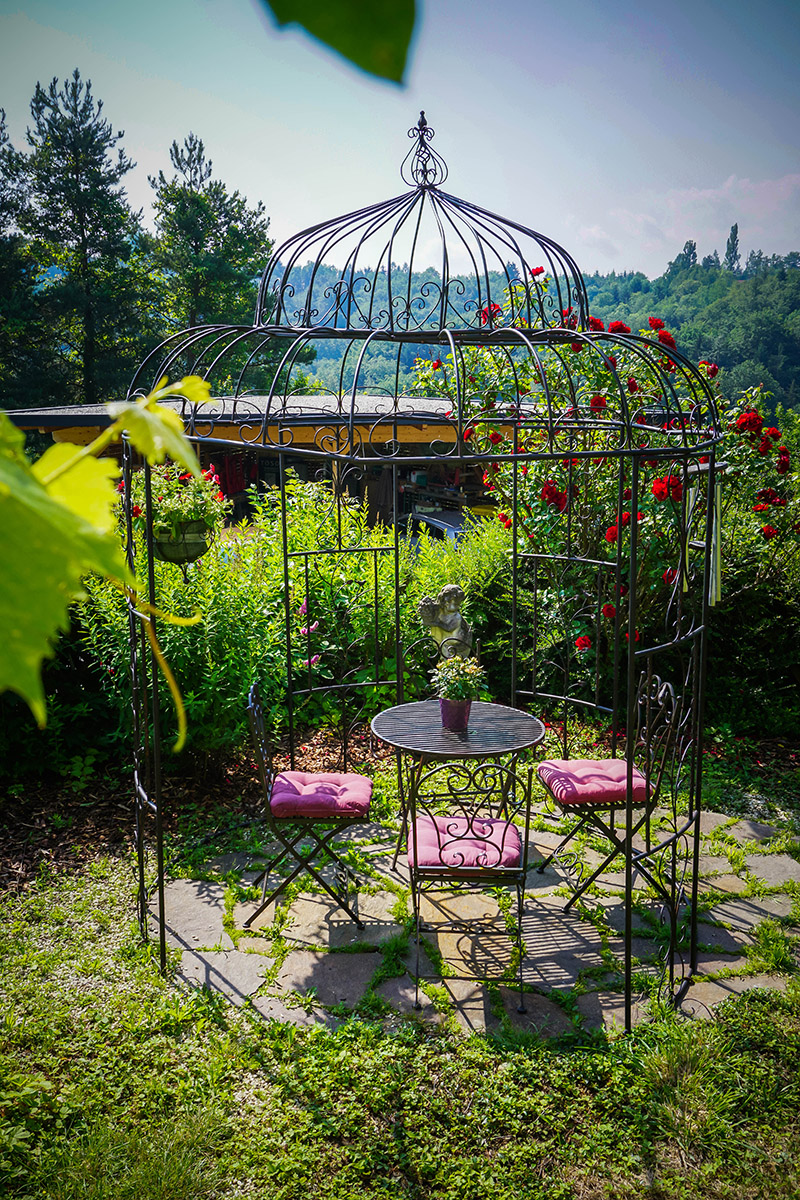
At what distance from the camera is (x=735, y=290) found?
31578 mm

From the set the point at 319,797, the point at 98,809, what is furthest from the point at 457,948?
the point at 98,809

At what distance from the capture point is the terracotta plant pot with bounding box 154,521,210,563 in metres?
4.99

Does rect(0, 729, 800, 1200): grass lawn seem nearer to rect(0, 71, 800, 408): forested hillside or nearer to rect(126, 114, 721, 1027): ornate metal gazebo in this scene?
rect(126, 114, 721, 1027): ornate metal gazebo

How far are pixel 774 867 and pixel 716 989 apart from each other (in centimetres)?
119

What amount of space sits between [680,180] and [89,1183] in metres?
33.5

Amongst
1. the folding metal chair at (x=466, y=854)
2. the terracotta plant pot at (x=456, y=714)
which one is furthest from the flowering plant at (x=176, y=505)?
the folding metal chair at (x=466, y=854)

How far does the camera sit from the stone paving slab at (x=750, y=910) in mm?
3835

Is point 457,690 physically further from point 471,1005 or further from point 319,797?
point 471,1005

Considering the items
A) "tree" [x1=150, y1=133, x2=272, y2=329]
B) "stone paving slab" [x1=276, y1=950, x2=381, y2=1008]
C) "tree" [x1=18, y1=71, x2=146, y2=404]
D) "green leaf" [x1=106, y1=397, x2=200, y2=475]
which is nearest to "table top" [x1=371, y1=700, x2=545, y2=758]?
"stone paving slab" [x1=276, y1=950, x2=381, y2=1008]

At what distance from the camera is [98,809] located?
15.9ft

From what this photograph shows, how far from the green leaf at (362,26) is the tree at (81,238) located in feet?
65.2

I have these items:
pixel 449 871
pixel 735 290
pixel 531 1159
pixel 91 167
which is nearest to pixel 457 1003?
pixel 449 871

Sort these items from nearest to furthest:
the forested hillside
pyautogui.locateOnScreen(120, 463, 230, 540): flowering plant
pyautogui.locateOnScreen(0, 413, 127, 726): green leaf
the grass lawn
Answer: pyautogui.locateOnScreen(0, 413, 127, 726): green leaf
the grass lawn
pyautogui.locateOnScreen(120, 463, 230, 540): flowering plant
the forested hillside

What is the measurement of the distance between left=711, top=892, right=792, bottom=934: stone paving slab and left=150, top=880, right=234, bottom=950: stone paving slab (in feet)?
7.99
